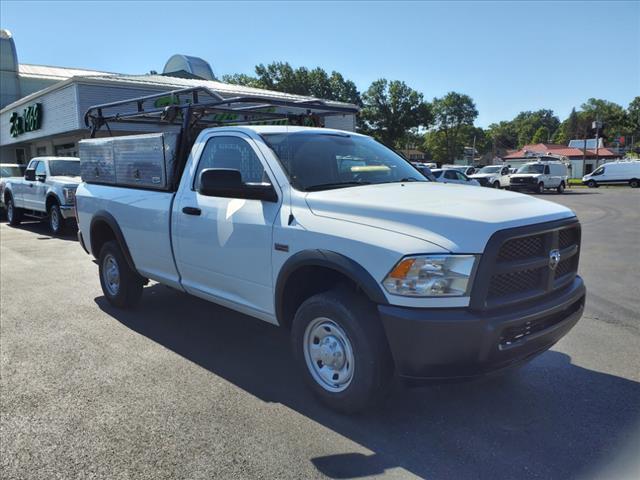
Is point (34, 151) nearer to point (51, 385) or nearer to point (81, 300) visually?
point (81, 300)

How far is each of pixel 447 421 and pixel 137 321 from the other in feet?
12.0

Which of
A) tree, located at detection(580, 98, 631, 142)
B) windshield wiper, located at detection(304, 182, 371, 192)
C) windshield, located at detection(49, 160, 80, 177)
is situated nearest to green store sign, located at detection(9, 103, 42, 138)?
windshield, located at detection(49, 160, 80, 177)

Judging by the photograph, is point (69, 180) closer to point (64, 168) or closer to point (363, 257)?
point (64, 168)

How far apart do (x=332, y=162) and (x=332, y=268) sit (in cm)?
122

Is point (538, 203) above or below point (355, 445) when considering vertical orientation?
above

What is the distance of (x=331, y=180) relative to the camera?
402 centimetres

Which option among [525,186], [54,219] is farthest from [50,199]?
[525,186]

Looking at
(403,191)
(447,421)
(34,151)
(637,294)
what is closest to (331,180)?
(403,191)

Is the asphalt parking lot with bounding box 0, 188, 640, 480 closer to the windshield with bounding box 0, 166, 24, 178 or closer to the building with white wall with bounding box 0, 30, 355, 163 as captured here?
the building with white wall with bounding box 0, 30, 355, 163

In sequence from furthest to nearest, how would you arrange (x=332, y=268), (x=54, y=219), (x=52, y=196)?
(x=54, y=219) → (x=52, y=196) → (x=332, y=268)

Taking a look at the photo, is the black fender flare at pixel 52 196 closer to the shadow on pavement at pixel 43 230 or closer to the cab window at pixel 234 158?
the shadow on pavement at pixel 43 230

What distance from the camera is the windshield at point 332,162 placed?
3959 millimetres

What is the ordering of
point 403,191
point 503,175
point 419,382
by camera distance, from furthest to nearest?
point 503,175, point 403,191, point 419,382

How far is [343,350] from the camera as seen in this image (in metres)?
3.42
